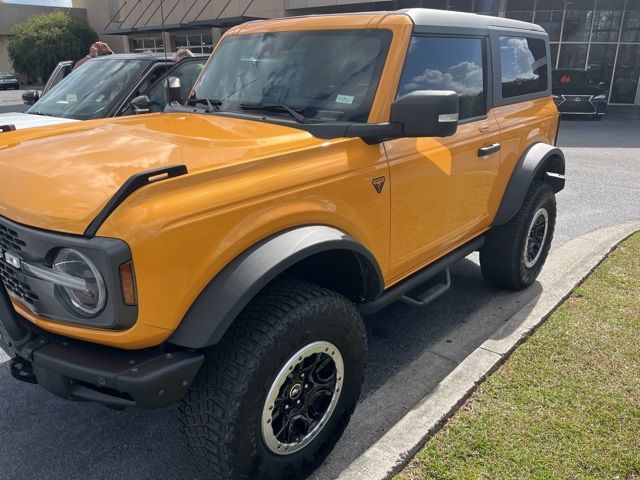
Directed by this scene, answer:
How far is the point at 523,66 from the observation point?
4246 millimetres

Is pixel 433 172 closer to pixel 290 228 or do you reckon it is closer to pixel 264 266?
pixel 290 228

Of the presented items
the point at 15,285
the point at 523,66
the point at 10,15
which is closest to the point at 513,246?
the point at 523,66

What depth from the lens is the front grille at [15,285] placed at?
2154 millimetres

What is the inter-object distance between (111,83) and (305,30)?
399 cm

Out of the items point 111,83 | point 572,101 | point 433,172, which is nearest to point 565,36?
point 572,101

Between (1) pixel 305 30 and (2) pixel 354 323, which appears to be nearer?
(2) pixel 354 323

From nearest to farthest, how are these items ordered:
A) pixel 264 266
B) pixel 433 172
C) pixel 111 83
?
pixel 264 266, pixel 433 172, pixel 111 83

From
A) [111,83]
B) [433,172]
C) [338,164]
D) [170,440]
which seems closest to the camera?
[338,164]

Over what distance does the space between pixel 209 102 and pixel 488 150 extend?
1.85 m

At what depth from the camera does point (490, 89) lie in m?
3.78

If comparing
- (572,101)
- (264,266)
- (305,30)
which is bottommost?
(572,101)

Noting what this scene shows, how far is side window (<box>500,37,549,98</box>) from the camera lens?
3984 mm

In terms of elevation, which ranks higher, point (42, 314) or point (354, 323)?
point (42, 314)

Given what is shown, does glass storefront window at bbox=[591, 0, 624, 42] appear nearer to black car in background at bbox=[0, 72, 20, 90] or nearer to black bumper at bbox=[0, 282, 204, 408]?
black bumper at bbox=[0, 282, 204, 408]
